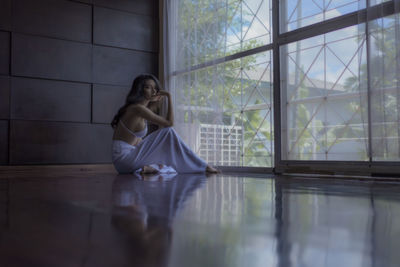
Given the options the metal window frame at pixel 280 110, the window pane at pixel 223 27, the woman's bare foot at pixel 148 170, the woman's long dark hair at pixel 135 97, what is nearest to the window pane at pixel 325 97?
the metal window frame at pixel 280 110

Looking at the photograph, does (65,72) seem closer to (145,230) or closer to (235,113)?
(235,113)

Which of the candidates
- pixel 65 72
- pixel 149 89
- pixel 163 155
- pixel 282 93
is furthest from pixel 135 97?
pixel 65 72

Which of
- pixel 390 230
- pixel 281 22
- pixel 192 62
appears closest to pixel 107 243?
pixel 390 230

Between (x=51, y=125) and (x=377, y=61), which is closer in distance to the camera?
(x=377, y=61)

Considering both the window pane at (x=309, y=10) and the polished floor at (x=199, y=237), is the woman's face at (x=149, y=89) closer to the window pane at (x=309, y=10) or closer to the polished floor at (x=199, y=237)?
the window pane at (x=309, y=10)

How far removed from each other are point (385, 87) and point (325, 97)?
0.62 m

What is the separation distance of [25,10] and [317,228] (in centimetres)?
462

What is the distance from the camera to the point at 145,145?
3.18 meters

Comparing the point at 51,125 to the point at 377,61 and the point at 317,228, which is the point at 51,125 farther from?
the point at 317,228

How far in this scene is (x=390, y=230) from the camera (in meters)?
0.59

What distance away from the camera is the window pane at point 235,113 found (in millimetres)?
3734

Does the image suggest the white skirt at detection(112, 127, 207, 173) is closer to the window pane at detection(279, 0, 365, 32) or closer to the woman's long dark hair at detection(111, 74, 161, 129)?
the woman's long dark hair at detection(111, 74, 161, 129)

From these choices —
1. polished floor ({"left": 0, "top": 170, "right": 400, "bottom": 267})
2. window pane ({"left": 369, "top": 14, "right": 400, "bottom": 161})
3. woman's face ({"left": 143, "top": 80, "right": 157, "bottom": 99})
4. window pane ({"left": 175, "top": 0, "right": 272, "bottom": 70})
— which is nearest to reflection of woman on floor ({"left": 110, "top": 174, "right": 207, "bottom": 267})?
polished floor ({"left": 0, "top": 170, "right": 400, "bottom": 267})

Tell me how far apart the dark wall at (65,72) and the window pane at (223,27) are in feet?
3.44
